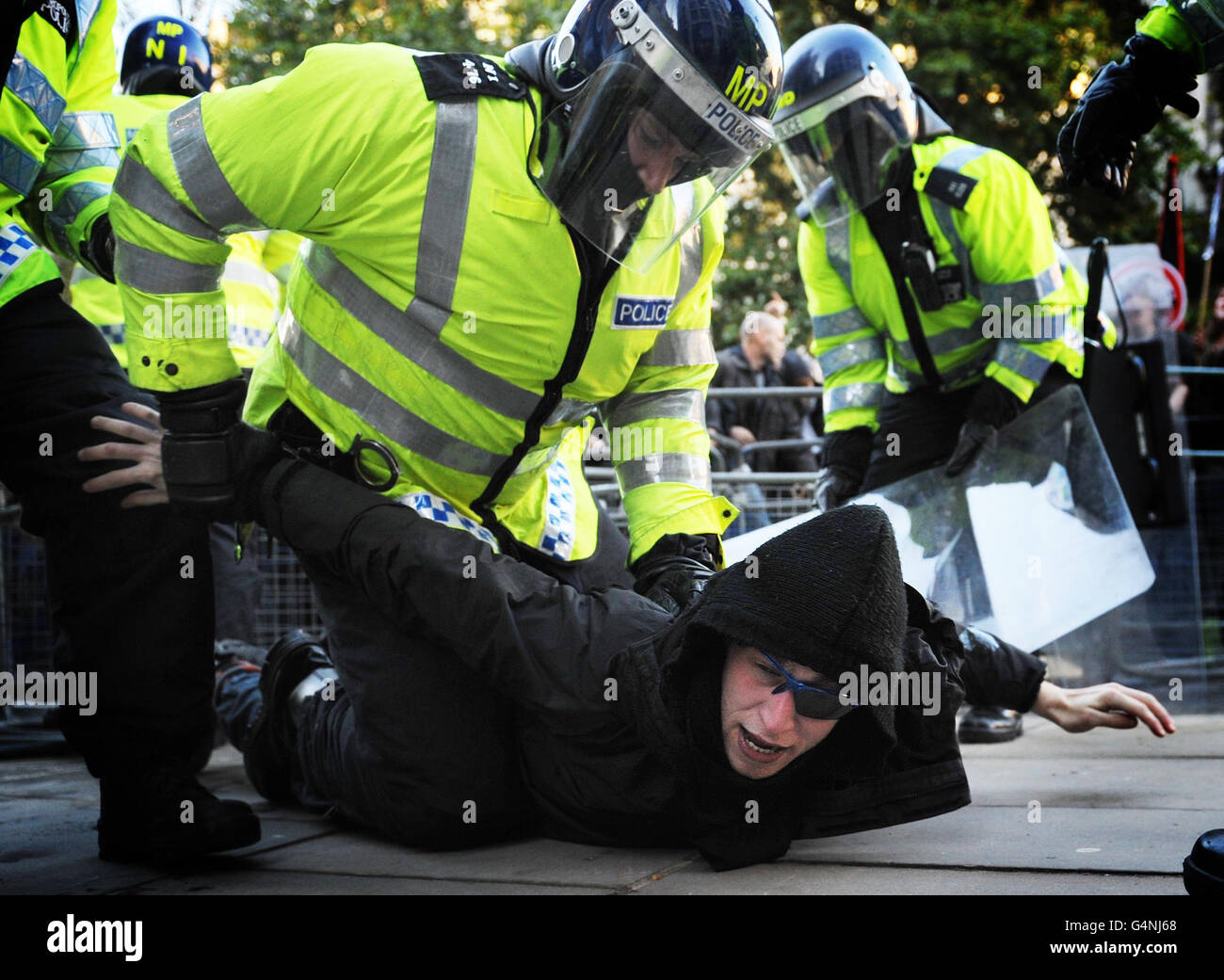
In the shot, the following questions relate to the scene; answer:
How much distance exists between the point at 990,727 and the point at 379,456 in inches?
85.5

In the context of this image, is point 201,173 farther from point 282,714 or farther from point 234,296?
point 234,296

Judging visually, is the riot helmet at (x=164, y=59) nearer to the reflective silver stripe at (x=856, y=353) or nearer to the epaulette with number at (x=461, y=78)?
the epaulette with number at (x=461, y=78)

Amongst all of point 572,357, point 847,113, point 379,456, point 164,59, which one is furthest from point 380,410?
point 164,59

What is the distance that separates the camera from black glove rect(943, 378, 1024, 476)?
12.8 ft

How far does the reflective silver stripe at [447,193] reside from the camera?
2.34 metres

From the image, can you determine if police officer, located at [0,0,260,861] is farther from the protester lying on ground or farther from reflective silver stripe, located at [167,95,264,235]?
reflective silver stripe, located at [167,95,264,235]

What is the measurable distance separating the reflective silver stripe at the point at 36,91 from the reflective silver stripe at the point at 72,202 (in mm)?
143

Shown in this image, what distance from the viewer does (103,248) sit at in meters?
2.58

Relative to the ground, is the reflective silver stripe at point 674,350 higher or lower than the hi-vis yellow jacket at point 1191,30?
lower

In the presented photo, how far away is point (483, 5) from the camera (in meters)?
13.0

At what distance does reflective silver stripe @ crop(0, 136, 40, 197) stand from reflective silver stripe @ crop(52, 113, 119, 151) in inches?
5.8

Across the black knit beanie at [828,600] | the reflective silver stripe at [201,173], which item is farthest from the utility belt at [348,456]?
the black knit beanie at [828,600]

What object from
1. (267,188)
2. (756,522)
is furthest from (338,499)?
(756,522)

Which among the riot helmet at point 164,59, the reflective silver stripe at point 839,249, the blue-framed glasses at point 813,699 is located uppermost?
the riot helmet at point 164,59
